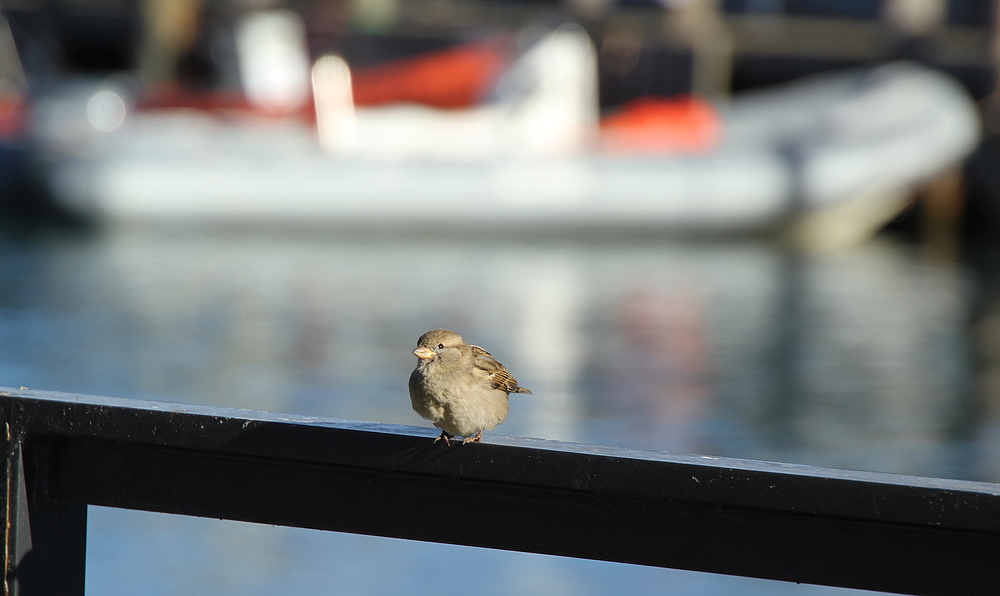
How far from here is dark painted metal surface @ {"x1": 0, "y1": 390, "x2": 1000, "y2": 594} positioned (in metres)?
1.43

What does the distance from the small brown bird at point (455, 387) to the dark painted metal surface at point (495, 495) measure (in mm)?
171

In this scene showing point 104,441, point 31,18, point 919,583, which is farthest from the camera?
point 31,18

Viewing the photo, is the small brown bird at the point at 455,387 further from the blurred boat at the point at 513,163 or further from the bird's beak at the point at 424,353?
the blurred boat at the point at 513,163

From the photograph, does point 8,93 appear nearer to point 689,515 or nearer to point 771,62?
point 771,62

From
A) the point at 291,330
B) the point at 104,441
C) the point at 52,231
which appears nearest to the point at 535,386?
the point at 291,330

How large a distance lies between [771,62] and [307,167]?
7695mm

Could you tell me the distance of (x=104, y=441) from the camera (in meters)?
1.69

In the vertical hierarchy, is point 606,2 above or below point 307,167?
above

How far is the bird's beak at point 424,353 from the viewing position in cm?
191

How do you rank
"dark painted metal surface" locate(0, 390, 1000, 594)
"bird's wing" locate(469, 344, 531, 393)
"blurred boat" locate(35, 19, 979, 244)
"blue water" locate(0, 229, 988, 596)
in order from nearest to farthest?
"dark painted metal surface" locate(0, 390, 1000, 594) → "bird's wing" locate(469, 344, 531, 393) → "blue water" locate(0, 229, 988, 596) → "blurred boat" locate(35, 19, 979, 244)

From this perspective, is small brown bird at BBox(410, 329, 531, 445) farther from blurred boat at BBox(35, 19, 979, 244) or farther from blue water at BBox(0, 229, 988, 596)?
blurred boat at BBox(35, 19, 979, 244)

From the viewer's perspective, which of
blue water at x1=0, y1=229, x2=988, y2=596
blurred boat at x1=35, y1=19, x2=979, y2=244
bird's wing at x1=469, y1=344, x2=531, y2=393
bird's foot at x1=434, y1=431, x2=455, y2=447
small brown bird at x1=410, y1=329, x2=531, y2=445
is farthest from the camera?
blurred boat at x1=35, y1=19, x2=979, y2=244

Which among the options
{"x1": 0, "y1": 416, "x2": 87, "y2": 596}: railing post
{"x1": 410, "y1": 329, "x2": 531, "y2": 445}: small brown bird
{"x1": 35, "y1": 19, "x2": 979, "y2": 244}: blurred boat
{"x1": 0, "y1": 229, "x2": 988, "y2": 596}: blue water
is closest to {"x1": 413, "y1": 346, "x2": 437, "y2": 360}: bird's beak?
{"x1": 410, "y1": 329, "x2": 531, "y2": 445}: small brown bird

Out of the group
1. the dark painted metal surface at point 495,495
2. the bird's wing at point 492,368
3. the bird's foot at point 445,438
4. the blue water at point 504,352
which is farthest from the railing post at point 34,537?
the blue water at point 504,352
